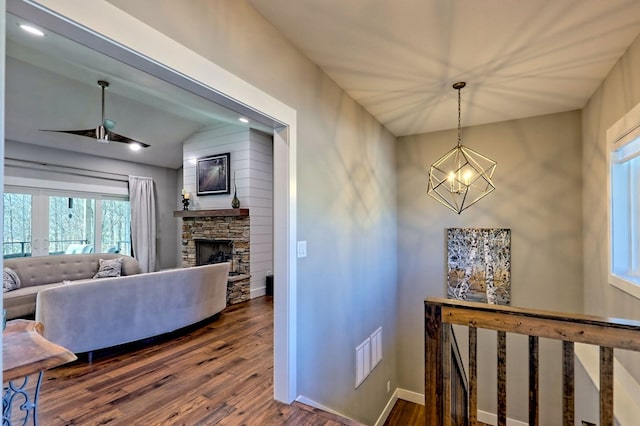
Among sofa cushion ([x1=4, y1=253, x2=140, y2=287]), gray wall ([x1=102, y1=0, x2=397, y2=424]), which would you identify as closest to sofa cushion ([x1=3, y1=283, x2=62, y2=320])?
sofa cushion ([x1=4, y1=253, x2=140, y2=287])

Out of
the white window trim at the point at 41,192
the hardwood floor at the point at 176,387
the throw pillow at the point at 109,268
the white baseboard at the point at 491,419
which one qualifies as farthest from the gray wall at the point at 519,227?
the white window trim at the point at 41,192

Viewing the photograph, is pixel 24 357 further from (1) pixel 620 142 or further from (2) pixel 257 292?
(2) pixel 257 292

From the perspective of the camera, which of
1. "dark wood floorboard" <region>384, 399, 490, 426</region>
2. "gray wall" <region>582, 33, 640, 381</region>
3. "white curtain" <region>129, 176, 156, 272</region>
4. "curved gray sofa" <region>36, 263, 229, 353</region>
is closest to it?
"gray wall" <region>582, 33, 640, 381</region>

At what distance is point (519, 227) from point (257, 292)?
4208 mm

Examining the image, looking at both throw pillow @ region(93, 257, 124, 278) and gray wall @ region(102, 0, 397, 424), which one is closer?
gray wall @ region(102, 0, 397, 424)

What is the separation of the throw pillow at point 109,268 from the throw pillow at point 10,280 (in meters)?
1.00

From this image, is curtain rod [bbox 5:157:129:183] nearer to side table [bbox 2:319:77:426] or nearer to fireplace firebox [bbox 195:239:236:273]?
fireplace firebox [bbox 195:239:236:273]

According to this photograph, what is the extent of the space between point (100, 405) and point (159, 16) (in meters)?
2.63

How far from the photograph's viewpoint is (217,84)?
162cm

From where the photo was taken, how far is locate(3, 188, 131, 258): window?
5023 millimetres

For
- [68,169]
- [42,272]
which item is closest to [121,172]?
[68,169]

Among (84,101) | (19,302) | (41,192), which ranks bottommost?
(19,302)

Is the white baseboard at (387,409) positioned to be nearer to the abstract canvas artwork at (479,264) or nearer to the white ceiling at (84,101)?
the abstract canvas artwork at (479,264)

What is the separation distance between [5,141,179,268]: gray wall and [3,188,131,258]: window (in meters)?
0.32
